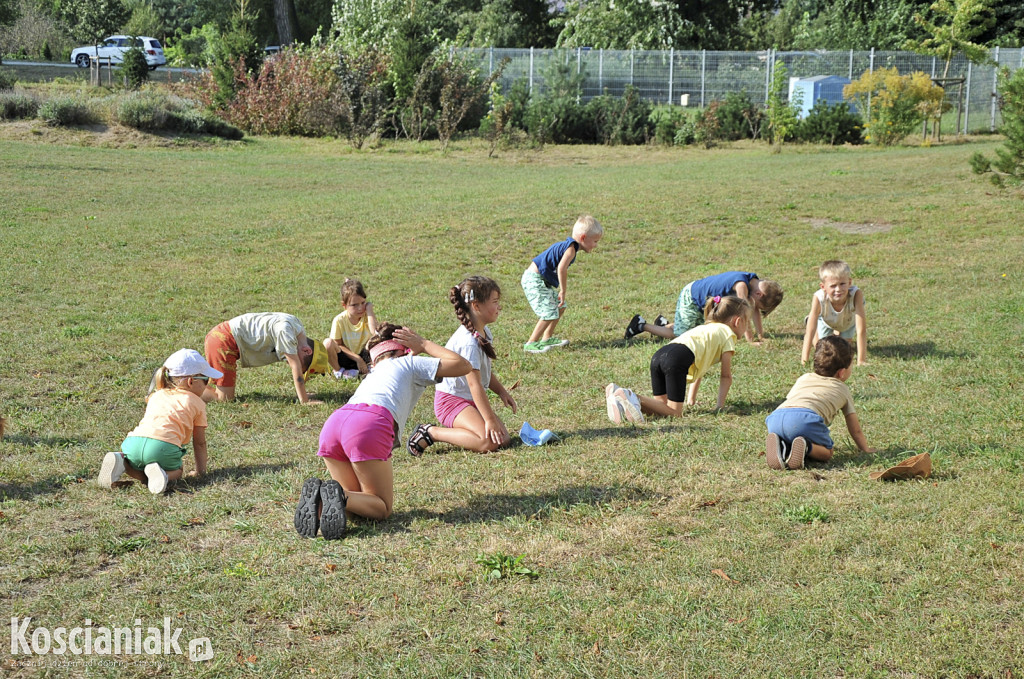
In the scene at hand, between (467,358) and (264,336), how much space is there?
2.51 m

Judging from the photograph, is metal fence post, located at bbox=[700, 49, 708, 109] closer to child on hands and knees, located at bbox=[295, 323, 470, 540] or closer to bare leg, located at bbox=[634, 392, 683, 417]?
bare leg, located at bbox=[634, 392, 683, 417]

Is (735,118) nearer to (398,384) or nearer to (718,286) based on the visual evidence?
(718,286)

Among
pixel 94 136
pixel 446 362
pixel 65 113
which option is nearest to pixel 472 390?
pixel 446 362

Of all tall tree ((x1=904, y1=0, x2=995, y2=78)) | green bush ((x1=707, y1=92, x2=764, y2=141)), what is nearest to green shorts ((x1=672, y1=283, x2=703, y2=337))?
green bush ((x1=707, y1=92, x2=764, y2=141))

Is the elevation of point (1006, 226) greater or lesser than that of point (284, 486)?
greater

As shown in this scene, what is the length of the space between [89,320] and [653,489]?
286 inches

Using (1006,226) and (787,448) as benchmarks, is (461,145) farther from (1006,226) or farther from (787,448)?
(787,448)

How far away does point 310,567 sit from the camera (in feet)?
14.8

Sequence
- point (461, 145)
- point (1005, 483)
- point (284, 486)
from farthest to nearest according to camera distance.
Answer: point (461, 145), point (284, 486), point (1005, 483)

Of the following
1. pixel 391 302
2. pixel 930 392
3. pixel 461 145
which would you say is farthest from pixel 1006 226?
pixel 461 145

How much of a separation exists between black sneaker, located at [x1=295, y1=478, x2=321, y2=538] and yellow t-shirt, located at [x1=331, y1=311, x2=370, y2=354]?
3805mm

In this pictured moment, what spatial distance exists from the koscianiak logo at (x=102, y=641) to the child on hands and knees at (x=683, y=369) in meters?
3.79

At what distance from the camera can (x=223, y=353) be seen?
781 centimetres

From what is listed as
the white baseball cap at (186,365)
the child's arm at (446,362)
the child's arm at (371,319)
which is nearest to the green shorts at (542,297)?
the child's arm at (371,319)
